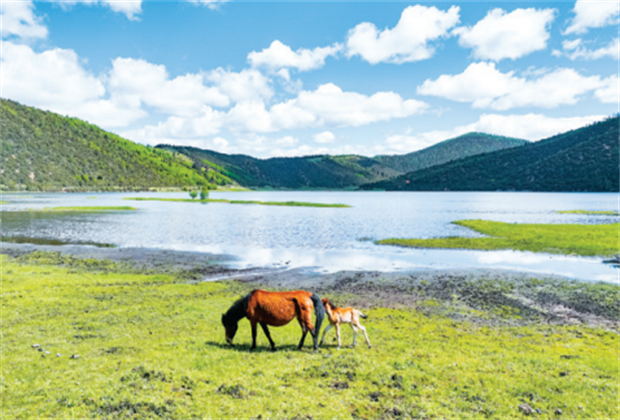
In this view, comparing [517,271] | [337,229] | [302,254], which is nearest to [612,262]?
[517,271]

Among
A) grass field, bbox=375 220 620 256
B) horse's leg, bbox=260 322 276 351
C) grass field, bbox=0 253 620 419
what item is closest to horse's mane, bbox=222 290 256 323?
horse's leg, bbox=260 322 276 351

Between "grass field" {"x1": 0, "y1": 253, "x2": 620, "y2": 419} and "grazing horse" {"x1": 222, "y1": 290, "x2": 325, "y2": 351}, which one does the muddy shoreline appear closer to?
"grass field" {"x1": 0, "y1": 253, "x2": 620, "y2": 419}

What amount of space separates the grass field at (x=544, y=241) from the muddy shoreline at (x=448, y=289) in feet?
63.1

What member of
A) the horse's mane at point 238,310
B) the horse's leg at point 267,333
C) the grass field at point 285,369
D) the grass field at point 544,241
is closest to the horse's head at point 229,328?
the horse's mane at point 238,310

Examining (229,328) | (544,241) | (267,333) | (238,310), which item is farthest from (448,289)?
(544,241)

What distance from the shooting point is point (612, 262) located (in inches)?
1836

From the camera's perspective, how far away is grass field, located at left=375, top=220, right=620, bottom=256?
55125 mm

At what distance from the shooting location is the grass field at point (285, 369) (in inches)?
496

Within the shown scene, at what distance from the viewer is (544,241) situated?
61.3 metres

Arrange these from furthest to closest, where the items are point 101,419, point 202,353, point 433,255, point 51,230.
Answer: point 51,230 → point 433,255 → point 202,353 → point 101,419

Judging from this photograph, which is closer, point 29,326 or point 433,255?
point 29,326

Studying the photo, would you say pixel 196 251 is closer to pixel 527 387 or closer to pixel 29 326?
pixel 29 326

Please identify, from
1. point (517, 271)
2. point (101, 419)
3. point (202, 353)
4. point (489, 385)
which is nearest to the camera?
point (101, 419)

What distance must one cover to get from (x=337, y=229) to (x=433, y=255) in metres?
32.7
